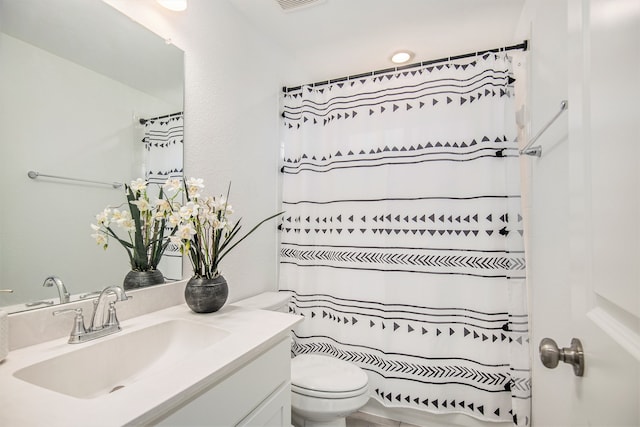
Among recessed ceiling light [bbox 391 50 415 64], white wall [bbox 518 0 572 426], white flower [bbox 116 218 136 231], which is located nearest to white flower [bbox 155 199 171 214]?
white flower [bbox 116 218 136 231]

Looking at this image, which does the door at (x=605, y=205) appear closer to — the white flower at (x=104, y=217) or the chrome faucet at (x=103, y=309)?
the chrome faucet at (x=103, y=309)

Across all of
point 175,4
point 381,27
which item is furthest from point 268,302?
point 381,27

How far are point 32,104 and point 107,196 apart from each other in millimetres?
338

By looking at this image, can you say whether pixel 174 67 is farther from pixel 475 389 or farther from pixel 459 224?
pixel 475 389

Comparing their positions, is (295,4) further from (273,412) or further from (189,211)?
(273,412)

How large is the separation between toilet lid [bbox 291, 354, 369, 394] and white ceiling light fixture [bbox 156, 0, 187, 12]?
1769 millimetres

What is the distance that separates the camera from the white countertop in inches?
22.6

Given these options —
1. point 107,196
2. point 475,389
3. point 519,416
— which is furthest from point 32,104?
point 519,416

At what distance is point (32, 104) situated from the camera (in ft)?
3.04

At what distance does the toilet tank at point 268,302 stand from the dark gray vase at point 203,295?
373 mm

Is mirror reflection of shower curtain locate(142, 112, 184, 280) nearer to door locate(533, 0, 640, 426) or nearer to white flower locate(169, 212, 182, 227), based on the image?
white flower locate(169, 212, 182, 227)

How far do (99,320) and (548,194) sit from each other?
172 cm

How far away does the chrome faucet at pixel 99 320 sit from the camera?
922 millimetres

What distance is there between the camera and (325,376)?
154 cm
